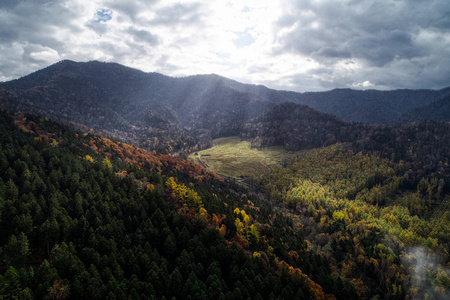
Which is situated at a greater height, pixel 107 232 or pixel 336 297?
pixel 107 232

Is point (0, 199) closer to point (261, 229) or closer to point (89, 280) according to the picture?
point (89, 280)

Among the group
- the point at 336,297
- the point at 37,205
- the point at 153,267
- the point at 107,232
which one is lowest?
the point at 336,297

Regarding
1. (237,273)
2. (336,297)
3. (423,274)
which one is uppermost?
(237,273)

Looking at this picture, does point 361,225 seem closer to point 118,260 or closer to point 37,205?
point 118,260

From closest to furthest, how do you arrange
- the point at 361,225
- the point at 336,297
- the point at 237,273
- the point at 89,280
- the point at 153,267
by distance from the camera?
the point at 89,280, the point at 153,267, the point at 237,273, the point at 336,297, the point at 361,225

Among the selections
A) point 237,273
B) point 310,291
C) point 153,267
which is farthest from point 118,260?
point 310,291

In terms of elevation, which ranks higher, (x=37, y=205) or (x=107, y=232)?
(x=37, y=205)

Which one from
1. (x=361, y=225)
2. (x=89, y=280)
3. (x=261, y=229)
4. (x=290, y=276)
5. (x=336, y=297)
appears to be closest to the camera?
(x=89, y=280)

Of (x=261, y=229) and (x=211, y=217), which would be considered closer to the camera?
(x=211, y=217)

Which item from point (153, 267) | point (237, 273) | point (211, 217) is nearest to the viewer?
point (153, 267)

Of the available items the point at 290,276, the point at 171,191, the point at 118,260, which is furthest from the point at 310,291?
the point at 171,191
